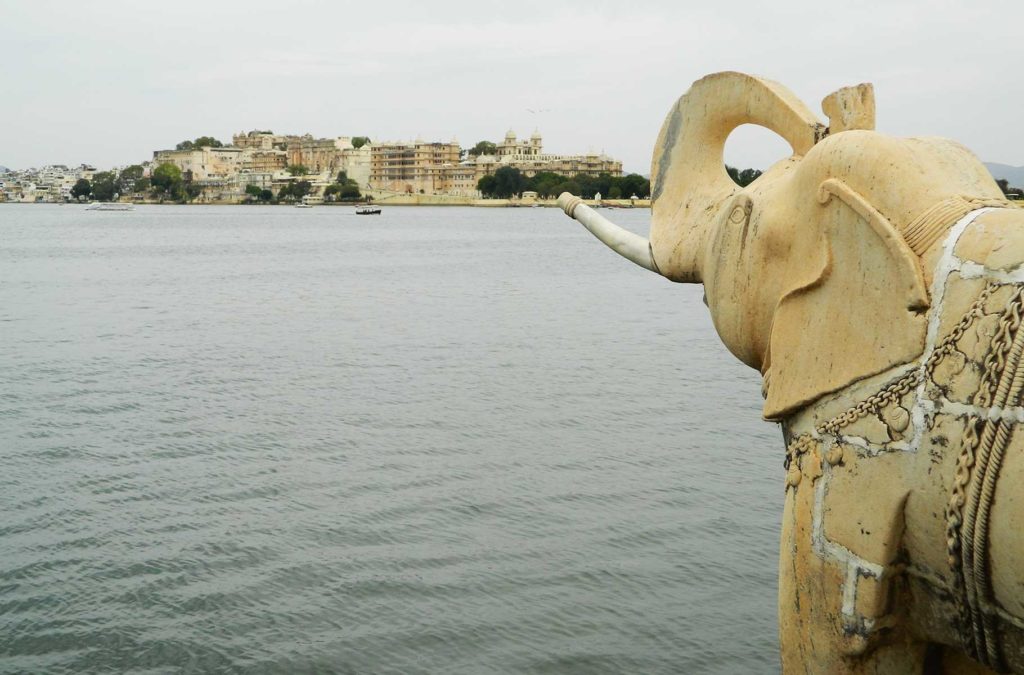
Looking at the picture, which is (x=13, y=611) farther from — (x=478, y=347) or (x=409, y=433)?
(x=478, y=347)

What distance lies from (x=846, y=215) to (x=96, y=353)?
2515cm

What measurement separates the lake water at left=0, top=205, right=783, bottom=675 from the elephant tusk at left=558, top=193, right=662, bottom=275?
499 centimetres

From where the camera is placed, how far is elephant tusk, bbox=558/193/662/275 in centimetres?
471

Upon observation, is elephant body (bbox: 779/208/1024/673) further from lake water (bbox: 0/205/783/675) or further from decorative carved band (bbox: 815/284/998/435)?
lake water (bbox: 0/205/783/675)

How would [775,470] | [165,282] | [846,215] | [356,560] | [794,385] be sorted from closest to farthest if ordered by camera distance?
[846,215], [794,385], [356,560], [775,470], [165,282]

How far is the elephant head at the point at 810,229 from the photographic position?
3.27 metres

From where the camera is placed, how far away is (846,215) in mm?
3402

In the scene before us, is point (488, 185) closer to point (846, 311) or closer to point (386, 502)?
point (386, 502)

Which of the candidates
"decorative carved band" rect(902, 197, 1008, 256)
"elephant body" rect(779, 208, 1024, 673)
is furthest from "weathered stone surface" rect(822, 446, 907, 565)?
"decorative carved band" rect(902, 197, 1008, 256)

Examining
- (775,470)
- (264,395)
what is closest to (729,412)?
(775,470)

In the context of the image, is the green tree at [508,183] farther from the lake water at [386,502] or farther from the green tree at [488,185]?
the lake water at [386,502]

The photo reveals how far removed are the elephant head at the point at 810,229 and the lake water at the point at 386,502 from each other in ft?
18.3

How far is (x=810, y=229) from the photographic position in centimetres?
358

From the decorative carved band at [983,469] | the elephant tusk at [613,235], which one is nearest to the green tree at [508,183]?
the elephant tusk at [613,235]
